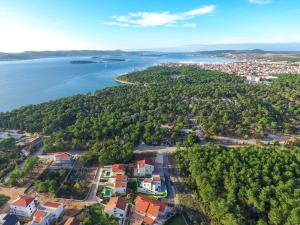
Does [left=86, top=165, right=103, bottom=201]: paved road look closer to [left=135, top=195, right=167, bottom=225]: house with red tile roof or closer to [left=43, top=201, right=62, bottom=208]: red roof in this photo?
[left=43, top=201, right=62, bottom=208]: red roof

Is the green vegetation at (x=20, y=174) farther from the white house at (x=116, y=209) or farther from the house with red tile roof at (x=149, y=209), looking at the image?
the house with red tile roof at (x=149, y=209)

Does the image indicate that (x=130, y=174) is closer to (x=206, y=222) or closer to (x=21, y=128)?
(x=206, y=222)

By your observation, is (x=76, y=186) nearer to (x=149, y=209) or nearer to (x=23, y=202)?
(x=23, y=202)

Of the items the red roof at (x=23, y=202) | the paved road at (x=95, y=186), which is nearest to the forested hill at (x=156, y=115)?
the paved road at (x=95, y=186)

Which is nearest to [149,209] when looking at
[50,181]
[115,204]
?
[115,204]

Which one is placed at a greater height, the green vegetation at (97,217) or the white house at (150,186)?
the white house at (150,186)
